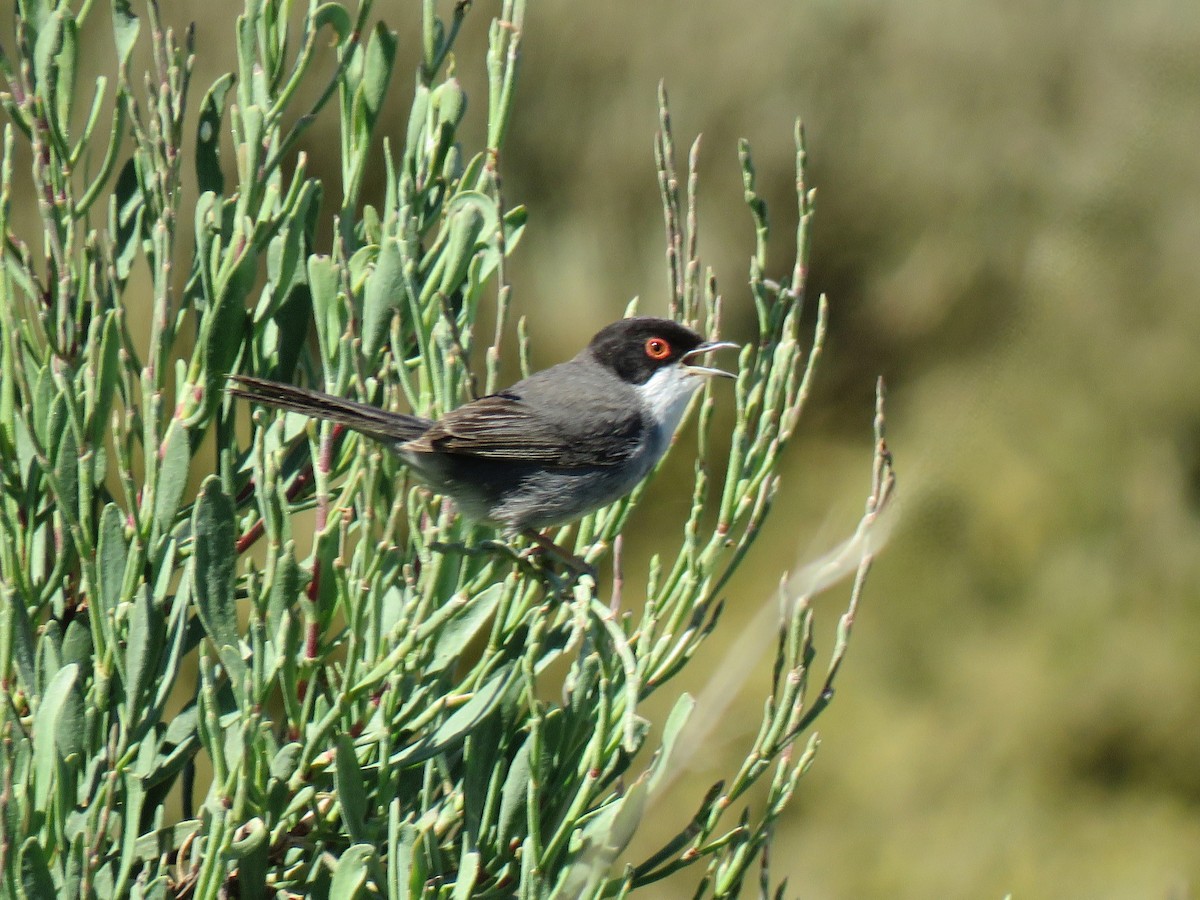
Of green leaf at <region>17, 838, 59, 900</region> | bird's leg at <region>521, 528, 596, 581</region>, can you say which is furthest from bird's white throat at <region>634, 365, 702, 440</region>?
green leaf at <region>17, 838, 59, 900</region>

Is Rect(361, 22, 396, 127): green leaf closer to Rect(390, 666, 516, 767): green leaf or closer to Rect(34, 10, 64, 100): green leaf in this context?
Rect(34, 10, 64, 100): green leaf

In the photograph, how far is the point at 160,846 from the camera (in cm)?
147

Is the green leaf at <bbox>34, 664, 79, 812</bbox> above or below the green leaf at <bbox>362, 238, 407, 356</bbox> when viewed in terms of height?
below

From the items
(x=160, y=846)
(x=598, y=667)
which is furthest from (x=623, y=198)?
(x=160, y=846)

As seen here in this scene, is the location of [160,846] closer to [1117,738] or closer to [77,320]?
[77,320]

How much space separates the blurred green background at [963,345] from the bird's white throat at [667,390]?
39.1 inches

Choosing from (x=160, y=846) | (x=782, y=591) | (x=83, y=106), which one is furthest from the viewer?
(x=83, y=106)

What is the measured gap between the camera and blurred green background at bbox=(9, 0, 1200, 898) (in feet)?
12.1

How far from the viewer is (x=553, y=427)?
2.45 meters

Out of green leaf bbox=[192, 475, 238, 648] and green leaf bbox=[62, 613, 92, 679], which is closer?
green leaf bbox=[192, 475, 238, 648]

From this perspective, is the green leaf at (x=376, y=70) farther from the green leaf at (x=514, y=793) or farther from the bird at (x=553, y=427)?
the green leaf at (x=514, y=793)

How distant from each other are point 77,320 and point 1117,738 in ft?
10.8

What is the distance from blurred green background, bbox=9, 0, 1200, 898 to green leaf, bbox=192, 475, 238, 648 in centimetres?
227

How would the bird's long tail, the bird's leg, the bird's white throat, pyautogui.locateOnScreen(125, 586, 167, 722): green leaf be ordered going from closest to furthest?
pyautogui.locateOnScreen(125, 586, 167, 722): green leaf < the bird's long tail < the bird's leg < the bird's white throat
